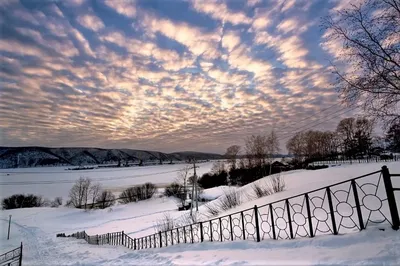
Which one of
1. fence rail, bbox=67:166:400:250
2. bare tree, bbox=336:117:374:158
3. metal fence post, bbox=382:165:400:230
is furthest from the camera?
bare tree, bbox=336:117:374:158

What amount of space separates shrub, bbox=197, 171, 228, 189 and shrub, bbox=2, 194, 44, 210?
139ft

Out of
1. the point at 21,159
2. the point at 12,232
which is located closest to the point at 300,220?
the point at 12,232

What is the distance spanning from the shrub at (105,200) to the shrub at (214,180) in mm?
24319

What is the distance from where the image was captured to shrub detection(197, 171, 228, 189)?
199 feet

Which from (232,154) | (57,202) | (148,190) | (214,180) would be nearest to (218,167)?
(214,180)

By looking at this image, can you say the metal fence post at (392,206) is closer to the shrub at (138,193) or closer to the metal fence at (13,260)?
the metal fence at (13,260)

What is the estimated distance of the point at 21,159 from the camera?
260 ft

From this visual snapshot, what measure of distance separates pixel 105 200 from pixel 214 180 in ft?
95.7

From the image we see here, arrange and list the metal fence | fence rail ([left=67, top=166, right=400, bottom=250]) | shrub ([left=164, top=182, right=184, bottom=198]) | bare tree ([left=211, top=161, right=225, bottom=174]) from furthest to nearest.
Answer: bare tree ([left=211, top=161, right=225, bottom=174]) → shrub ([left=164, top=182, right=184, bottom=198]) → the metal fence → fence rail ([left=67, top=166, right=400, bottom=250])

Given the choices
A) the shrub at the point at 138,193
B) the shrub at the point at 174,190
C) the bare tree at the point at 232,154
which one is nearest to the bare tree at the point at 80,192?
the shrub at the point at 138,193

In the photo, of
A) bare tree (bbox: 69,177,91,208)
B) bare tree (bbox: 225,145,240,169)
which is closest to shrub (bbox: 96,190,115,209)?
bare tree (bbox: 69,177,91,208)

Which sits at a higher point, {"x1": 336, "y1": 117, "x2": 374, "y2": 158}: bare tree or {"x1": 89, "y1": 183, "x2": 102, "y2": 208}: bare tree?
{"x1": 336, "y1": 117, "x2": 374, "y2": 158}: bare tree

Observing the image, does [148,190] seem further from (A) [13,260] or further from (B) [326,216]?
(B) [326,216]

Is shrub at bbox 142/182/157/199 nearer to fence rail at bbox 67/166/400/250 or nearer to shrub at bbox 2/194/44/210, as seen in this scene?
shrub at bbox 2/194/44/210
